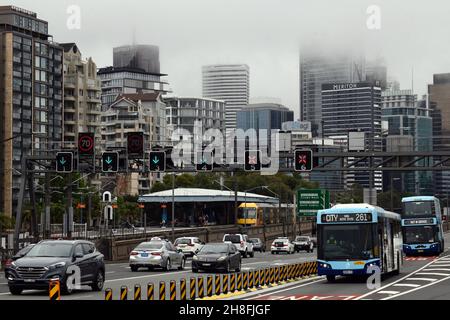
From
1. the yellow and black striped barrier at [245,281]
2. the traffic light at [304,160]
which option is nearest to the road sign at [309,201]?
the traffic light at [304,160]

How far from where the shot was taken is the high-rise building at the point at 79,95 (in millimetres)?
151500

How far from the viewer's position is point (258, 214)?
129 metres

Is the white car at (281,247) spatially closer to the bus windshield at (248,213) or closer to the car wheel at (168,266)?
the car wheel at (168,266)

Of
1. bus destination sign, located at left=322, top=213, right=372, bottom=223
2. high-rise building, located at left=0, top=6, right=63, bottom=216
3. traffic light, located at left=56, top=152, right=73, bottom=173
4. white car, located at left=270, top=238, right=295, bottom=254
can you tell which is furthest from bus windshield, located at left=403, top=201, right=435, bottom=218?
high-rise building, located at left=0, top=6, right=63, bottom=216

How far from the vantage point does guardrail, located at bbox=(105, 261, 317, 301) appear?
24.3 m

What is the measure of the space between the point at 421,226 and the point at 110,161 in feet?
71.9

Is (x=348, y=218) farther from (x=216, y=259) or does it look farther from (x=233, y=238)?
(x=233, y=238)

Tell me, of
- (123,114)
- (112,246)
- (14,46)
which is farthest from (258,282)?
(123,114)

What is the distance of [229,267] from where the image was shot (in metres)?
43.7

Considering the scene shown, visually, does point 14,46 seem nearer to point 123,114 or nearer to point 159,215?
point 159,215

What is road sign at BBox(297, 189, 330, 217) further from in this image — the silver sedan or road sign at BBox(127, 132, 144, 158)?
the silver sedan

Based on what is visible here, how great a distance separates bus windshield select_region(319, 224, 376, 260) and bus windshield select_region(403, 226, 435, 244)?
3117 centimetres

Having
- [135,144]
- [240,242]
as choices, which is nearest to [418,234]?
[240,242]
